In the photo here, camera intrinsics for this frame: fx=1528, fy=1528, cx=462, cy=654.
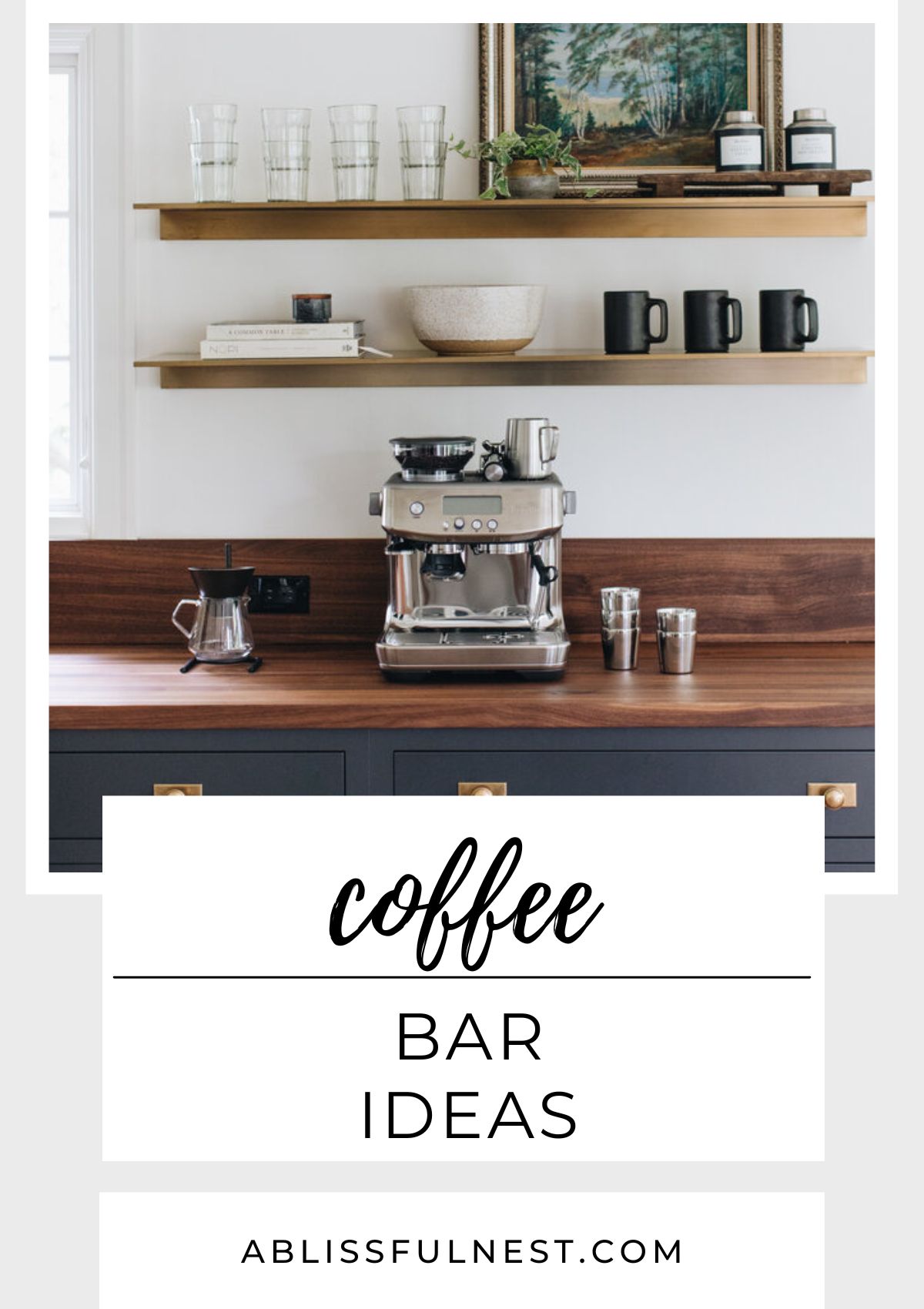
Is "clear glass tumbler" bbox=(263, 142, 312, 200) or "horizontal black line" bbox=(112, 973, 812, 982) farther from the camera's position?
"clear glass tumbler" bbox=(263, 142, 312, 200)

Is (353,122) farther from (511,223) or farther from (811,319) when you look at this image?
(811,319)

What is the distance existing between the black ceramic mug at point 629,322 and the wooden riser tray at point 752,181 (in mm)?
237

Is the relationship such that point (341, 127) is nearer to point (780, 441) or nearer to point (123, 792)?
point (780, 441)

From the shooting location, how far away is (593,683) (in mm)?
3084

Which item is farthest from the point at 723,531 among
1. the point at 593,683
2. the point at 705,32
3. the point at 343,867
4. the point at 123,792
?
the point at 343,867

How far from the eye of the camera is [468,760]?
293 cm

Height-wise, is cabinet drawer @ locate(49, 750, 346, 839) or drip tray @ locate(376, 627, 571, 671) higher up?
drip tray @ locate(376, 627, 571, 671)

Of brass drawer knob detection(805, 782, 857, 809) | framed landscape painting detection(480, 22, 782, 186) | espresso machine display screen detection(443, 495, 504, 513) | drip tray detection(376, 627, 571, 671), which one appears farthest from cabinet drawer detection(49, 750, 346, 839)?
framed landscape painting detection(480, 22, 782, 186)

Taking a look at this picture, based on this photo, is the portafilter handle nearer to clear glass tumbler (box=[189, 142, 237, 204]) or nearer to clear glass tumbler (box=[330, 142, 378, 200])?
clear glass tumbler (box=[330, 142, 378, 200])

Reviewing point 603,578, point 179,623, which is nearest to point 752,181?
point 603,578

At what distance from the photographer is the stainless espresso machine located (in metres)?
3.08

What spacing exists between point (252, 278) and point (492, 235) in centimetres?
55

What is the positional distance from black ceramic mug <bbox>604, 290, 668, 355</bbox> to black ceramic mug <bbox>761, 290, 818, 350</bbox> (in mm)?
225

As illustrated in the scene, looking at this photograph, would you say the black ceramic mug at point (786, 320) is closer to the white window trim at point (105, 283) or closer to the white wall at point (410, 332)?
the white wall at point (410, 332)
